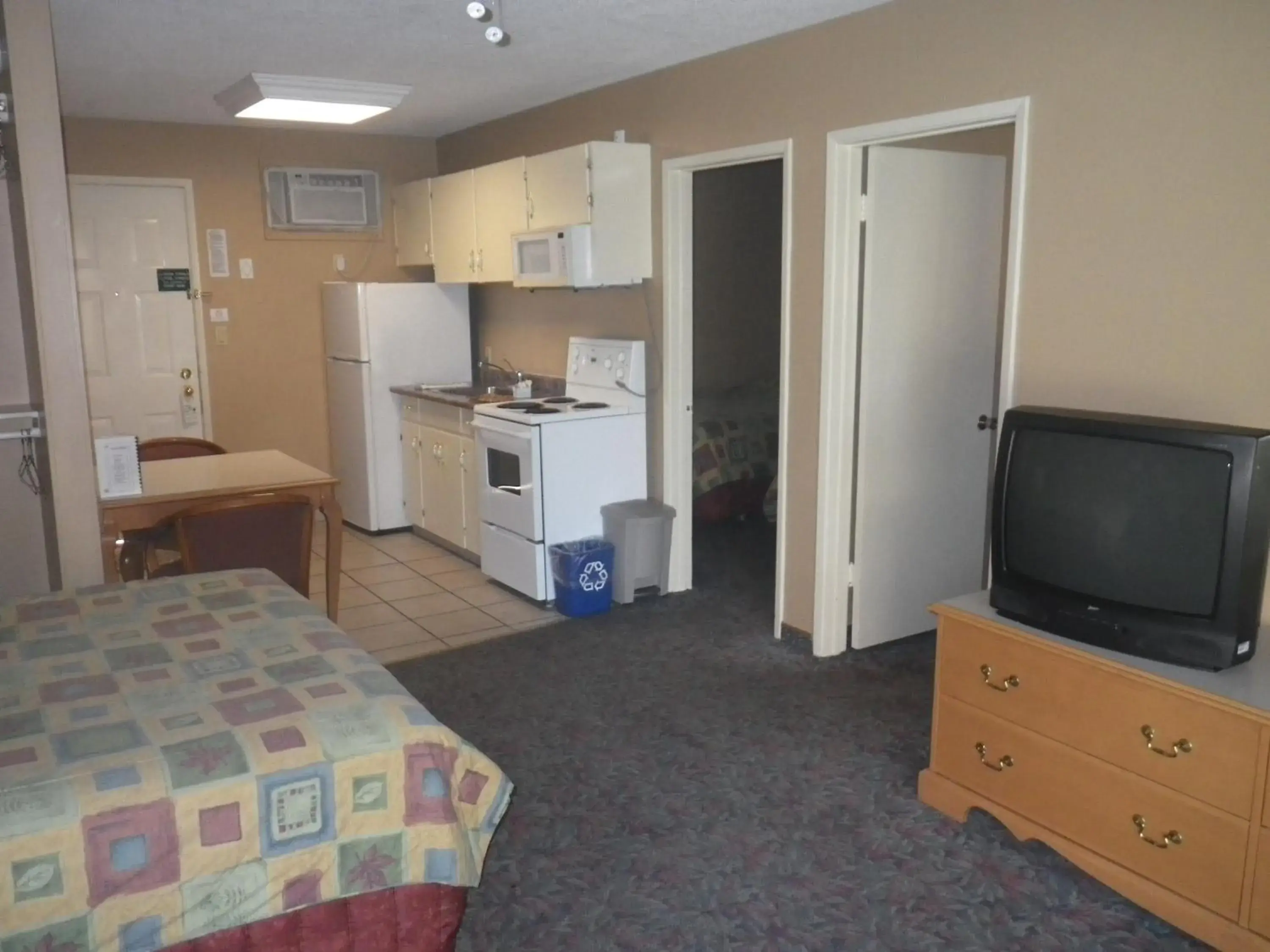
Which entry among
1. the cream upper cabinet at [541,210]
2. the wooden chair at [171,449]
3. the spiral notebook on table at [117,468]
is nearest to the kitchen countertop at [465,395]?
the cream upper cabinet at [541,210]

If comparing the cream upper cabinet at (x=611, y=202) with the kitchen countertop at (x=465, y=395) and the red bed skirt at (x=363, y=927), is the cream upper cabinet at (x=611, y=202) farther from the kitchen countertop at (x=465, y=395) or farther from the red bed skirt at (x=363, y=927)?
the red bed skirt at (x=363, y=927)

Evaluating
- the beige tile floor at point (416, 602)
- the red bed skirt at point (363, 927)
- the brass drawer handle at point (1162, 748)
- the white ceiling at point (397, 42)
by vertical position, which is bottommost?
the beige tile floor at point (416, 602)

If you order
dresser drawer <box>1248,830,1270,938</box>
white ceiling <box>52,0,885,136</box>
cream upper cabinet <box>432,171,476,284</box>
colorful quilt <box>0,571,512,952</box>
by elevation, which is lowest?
dresser drawer <box>1248,830,1270,938</box>

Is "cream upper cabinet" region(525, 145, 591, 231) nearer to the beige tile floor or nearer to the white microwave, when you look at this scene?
the white microwave

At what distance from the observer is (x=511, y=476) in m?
4.75

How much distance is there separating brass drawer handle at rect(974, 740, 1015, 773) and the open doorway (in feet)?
9.65

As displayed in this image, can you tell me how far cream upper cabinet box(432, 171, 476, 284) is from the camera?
220 inches

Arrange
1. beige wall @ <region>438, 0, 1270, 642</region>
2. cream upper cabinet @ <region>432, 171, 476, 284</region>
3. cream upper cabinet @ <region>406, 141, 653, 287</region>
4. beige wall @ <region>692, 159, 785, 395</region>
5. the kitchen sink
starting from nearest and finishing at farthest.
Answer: beige wall @ <region>438, 0, 1270, 642</region>
cream upper cabinet @ <region>406, 141, 653, 287</region>
the kitchen sink
cream upper cabinet @ <region>432, 171, 476, 284</region>
beige wall @ <region>692, 159, 785, 395</region>

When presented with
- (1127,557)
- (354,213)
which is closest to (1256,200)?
(1127,557)

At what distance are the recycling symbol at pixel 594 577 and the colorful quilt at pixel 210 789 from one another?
229 cm

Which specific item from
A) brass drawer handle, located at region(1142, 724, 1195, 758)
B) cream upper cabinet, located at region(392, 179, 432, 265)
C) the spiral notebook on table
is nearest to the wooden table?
the spiral notebook on table

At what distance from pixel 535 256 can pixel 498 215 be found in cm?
55

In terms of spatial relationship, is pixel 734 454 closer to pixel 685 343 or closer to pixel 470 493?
pixel 685 343

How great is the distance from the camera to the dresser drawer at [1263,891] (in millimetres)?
2113
